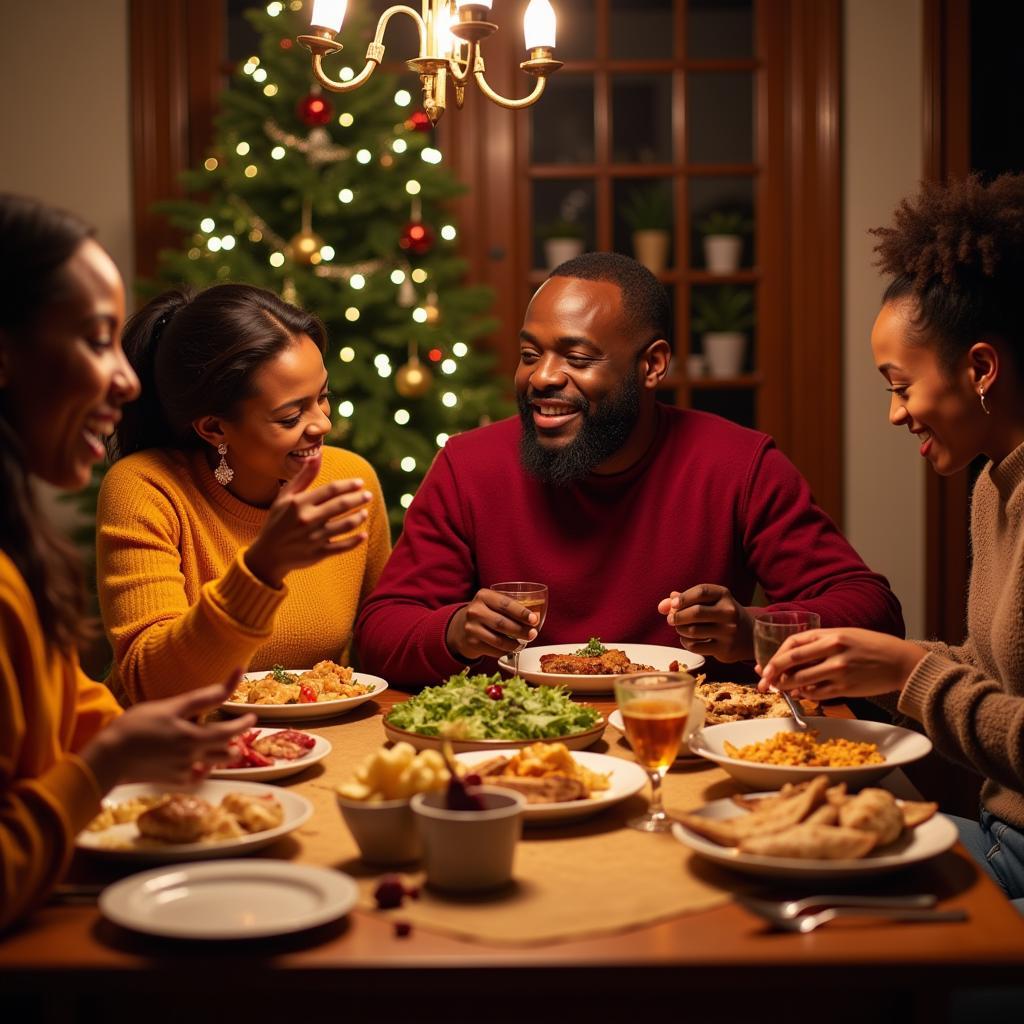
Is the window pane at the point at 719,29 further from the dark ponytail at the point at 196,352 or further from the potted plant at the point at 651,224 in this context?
the dark ponytail at the point at 196,352

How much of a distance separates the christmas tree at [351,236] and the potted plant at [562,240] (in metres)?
0.66

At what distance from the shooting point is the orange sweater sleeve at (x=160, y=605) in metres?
1.77

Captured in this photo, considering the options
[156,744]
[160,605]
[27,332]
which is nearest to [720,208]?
[160,605]

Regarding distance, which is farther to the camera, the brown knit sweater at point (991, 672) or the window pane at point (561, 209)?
the window pane at point (561, 209)

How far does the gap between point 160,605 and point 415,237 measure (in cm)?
227

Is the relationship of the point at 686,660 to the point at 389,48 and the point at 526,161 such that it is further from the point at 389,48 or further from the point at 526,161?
the point at 389,48

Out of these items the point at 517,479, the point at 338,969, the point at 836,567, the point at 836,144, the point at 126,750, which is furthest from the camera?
the point at 836,144

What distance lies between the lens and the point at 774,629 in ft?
5.49

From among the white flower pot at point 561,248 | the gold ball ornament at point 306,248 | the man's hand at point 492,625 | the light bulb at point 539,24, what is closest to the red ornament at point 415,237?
the gold ball ornament at point 306,248

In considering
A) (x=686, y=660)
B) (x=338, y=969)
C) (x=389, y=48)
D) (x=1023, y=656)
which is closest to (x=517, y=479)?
(x=686, y=660)

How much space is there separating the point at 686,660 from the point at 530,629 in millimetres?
344

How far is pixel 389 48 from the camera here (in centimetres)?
489

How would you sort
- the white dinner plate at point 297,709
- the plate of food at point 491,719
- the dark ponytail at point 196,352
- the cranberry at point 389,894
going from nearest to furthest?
1. the cranberry at point 389,894
2. the plate of food at point 491,719
3. the white dinner plate at point 297,709
4. the dark ponytail at point 196,352

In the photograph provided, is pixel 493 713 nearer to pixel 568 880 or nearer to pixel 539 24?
pixel 568 880
